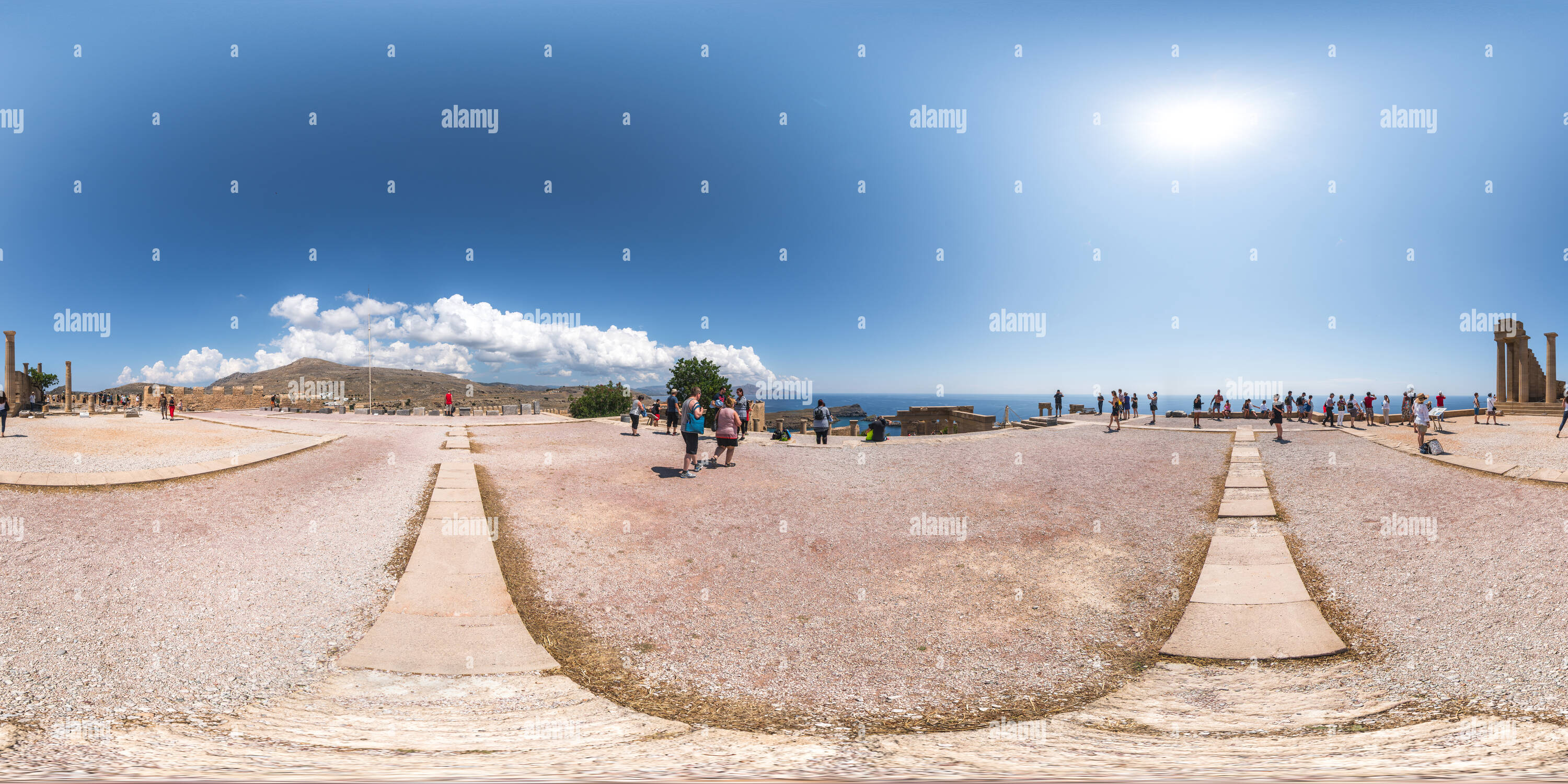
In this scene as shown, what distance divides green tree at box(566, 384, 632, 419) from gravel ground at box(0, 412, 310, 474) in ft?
173

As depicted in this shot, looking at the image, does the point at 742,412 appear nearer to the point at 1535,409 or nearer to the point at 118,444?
the point at 118,444

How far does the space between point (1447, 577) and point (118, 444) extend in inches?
1064

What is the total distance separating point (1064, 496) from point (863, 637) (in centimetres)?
668

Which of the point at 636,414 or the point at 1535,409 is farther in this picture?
the point at 1535,409

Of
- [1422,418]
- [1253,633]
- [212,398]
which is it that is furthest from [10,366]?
[1422,418]

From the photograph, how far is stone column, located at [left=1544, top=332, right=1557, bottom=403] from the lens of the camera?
30609mm

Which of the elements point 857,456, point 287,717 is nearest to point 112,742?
point 287,717

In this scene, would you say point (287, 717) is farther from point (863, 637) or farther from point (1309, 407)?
point (1309, 407)

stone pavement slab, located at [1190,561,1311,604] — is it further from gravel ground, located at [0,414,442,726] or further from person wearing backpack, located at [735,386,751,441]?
person wearing backpack, located at [735,386,751,441]

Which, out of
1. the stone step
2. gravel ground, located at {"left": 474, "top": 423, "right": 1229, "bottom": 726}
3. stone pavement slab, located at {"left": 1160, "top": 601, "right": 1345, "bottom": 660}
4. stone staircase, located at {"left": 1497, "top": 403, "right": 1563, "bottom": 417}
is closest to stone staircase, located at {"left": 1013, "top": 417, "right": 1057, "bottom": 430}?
gravel ground, located at {"left": 474, "top": 423, "right": 1229, "bottom": 726}

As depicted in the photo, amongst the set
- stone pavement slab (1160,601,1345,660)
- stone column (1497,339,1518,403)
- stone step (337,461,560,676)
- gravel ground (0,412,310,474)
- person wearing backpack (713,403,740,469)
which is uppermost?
stone column (1497,339,1518,403)

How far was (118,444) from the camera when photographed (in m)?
14.1

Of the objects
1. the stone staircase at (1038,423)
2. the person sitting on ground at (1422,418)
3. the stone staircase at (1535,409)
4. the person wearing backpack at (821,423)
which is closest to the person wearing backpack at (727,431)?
the person wearing backpack at (821,423)

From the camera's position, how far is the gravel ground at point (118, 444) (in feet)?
36.9
